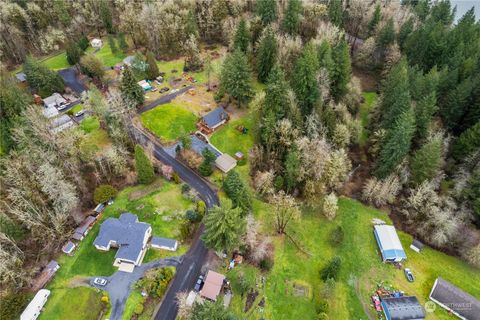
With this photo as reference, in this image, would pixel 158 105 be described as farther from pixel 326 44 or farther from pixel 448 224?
pixel 448 224

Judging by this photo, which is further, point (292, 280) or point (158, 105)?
point (158, 105)

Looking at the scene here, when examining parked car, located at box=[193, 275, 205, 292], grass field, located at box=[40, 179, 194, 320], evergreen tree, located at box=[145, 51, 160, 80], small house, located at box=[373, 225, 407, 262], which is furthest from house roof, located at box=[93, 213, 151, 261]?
evergreen tree, located at box=[145, 51, 160, 80]

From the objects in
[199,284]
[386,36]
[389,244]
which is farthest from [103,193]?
[386,36]

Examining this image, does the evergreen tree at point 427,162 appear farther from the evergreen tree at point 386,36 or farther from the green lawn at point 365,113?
the evergreen tree at point 386,36

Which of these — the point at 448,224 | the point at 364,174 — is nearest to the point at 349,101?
the point at 364,174

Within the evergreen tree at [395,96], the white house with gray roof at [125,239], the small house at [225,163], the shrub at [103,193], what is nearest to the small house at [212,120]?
the small house at [225,163]

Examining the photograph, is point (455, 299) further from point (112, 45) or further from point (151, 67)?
point (112, 45)

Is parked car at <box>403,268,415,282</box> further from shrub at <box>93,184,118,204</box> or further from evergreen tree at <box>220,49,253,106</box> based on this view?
shrub at <box>93,184,118,204</box>

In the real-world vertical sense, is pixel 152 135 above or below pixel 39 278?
above
